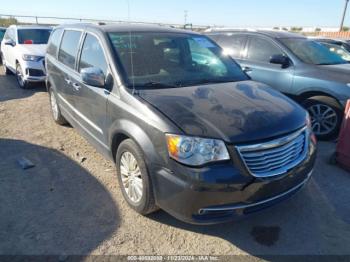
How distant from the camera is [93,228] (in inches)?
113

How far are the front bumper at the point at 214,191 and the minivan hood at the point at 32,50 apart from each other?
7.07 m

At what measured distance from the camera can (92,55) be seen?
3633 mm

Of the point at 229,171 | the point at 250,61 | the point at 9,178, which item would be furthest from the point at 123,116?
the point at 250,61

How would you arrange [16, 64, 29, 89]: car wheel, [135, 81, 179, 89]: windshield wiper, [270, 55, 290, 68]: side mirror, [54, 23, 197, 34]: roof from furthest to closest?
1. [16, 64, 29, 89]: car wheel
2. [270, 55, 290, 68]: side mirror
3. [54, 23, 197, 34]: roof
4. [135, 81, 179, 89]: windshield wiper

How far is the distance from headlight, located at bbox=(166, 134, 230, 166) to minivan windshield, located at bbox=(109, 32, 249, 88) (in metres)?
0.93

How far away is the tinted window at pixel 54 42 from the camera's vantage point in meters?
5.04

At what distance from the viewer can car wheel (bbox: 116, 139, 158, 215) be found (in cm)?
270

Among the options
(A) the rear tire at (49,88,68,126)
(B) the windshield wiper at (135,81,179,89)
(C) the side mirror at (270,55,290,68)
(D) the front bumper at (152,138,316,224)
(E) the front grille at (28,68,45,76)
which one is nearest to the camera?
(D) the front bumper at (152,138,316,224)

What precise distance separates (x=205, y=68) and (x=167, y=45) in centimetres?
54

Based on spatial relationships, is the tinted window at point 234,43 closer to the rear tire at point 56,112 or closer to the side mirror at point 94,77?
the rear tire at point 56,112

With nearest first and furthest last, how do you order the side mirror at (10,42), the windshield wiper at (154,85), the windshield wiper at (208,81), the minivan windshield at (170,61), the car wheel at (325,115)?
the windshield wiper at (154,85) < the minivan windshield at (170,61) < the windshield wiper at (208,81) < the car wheel at (325,115) < the side mirror at (10,42)

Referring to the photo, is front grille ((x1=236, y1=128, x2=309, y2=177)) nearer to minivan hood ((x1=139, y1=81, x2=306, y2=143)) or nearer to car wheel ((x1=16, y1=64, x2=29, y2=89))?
minivan hood ((x1=139, y1=81, x2=306, y2=143))

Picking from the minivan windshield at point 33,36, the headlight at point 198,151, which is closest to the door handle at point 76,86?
the headlight at point 198,151

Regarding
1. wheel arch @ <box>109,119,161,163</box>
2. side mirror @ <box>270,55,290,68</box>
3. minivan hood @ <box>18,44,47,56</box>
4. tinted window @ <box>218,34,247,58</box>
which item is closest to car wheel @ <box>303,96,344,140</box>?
side mirror @ <box>270,55,290,68</box>
